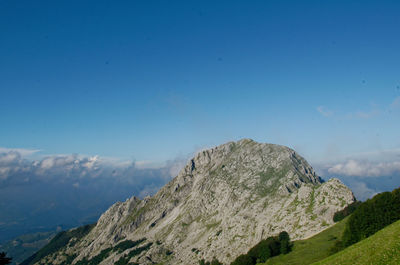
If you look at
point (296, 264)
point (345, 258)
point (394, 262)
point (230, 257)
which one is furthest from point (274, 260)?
point (230, 257)

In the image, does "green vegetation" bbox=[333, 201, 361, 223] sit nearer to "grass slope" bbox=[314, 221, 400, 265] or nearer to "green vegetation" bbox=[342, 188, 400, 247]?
"green vegetation" bbox=[342, 188, 400, 247]

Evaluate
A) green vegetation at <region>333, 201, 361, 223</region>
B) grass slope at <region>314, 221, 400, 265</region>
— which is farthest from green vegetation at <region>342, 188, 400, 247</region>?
green vegetation at <region>333, 201, 361, 223</region>

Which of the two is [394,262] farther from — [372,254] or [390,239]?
[390,239]

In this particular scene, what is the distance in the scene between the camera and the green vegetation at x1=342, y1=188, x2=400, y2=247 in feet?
227

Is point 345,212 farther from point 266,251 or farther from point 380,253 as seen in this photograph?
point 380,253

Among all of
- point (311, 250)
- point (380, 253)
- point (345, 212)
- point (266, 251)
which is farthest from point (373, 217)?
point (345, 212)

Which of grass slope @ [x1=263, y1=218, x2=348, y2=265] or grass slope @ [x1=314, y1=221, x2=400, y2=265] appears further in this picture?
grass slope @ [x1=263, y1=218, x2=348, y2=265]

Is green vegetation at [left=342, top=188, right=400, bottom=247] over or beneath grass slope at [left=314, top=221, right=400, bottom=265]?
beneath

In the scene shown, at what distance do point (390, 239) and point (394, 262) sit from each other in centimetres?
959

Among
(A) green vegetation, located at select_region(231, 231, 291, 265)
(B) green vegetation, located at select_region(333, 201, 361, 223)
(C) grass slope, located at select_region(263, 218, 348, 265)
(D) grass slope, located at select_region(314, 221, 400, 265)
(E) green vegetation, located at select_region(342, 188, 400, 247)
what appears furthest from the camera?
(B) green vegetation, located at select_region(333, 201, 361, 223)

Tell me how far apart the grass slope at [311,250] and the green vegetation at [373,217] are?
8.82 meters

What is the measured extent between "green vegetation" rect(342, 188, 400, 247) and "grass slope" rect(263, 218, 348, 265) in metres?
8.82

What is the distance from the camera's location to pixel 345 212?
126 m

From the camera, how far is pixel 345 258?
43406 millimetres
